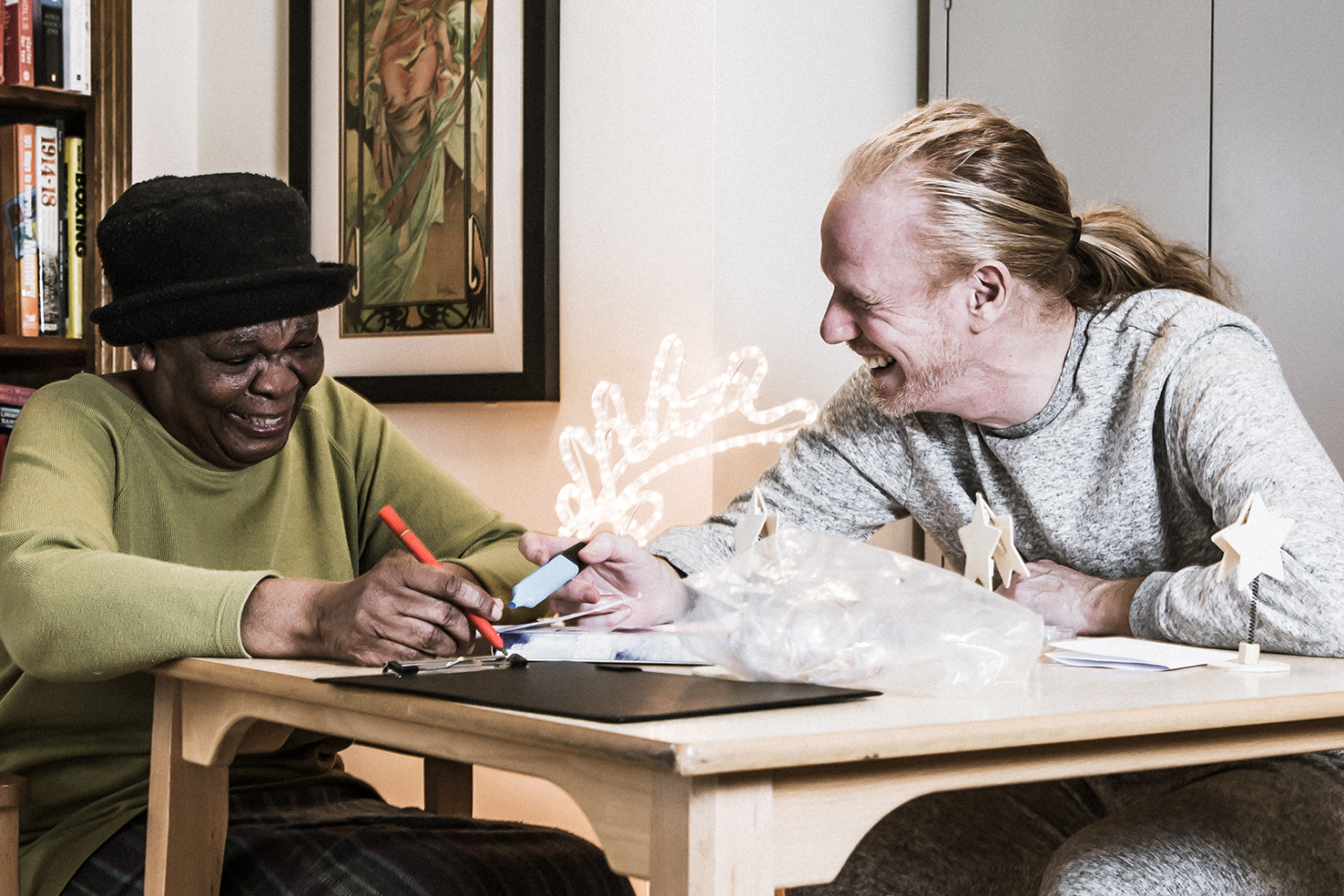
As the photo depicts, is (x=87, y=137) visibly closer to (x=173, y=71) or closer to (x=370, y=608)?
(x=173, y=71)

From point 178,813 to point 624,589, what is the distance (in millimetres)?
479

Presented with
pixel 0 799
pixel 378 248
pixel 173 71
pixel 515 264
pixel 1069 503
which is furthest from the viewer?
pixel 173 71

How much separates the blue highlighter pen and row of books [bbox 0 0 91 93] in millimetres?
1858

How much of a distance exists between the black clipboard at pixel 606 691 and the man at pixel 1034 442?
14.1 inches

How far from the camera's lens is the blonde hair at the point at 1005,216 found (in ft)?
4.80

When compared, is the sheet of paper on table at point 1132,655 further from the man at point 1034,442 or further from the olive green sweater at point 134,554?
the olive green sweater at point 134,554

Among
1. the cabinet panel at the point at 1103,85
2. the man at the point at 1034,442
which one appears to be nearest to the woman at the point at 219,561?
the man at the point at 1034,442

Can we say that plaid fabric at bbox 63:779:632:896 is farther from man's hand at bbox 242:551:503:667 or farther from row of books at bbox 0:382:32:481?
row of books at bbox 0:382:32:481

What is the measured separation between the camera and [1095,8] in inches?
85.7

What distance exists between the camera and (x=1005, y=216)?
1.47 metres

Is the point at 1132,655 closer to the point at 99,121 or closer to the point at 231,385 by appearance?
the point at 231,385

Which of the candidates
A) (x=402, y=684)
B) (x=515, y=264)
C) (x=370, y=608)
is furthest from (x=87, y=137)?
(x=402, y=684)

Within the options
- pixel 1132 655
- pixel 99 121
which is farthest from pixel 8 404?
pixel 1132 655

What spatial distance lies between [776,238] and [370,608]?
130 centimetres
